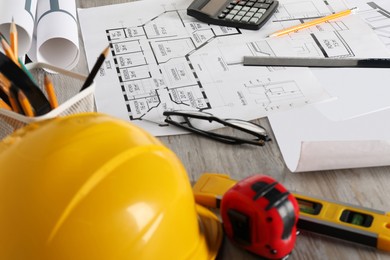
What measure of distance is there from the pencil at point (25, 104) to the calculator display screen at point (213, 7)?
47 cm

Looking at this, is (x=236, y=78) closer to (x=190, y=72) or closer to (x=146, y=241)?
(x=190, y=72)

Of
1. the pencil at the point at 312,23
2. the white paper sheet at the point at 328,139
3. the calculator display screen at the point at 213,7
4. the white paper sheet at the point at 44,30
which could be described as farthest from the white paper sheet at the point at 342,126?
the white paper sheet at the point at 44,30

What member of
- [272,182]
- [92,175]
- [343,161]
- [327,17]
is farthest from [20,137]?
[327,17]

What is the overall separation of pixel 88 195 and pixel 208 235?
6.4 inches

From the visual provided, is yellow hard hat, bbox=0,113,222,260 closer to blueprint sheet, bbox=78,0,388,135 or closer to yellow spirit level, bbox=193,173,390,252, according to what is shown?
yellow spirit level, bbox=193,173,390,252

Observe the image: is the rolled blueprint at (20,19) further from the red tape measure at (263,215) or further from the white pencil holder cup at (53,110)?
the red tape measure at (263,215)

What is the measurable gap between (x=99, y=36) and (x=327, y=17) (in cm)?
35

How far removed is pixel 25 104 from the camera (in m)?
0.63

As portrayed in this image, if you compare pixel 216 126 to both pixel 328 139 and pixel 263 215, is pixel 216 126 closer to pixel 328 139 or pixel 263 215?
pixel 328 139

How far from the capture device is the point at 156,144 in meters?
0.61

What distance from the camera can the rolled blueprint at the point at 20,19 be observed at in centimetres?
92

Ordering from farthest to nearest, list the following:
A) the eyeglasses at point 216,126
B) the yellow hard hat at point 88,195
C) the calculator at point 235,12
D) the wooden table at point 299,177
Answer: the calculator at point 235,12, the eyeglasses at point 216,126, the wooden table at point 299,177, the yellow hard hat at point 88,195

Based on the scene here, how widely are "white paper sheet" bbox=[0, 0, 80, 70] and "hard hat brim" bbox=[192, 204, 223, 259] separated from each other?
0.37m

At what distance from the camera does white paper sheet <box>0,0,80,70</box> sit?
0.93 meters
